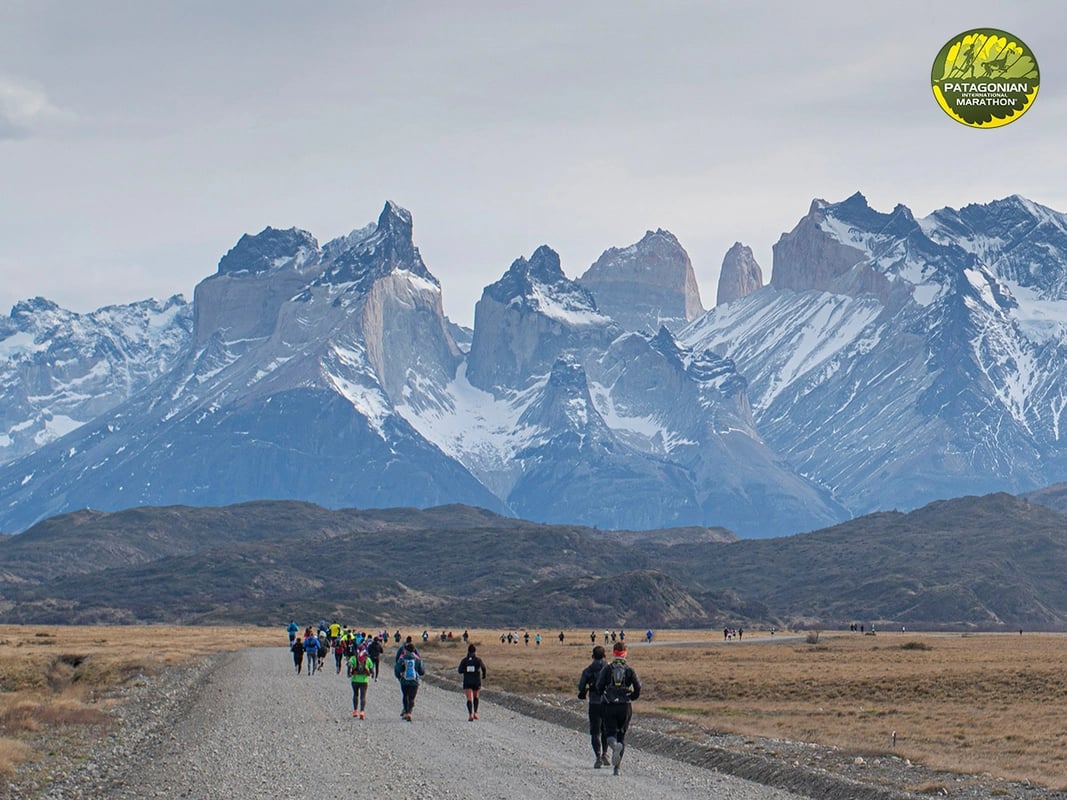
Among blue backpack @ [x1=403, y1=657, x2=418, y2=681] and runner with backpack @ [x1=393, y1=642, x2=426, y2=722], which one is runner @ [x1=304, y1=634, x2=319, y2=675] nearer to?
runner with backpack @ [x1=393, y1=642, x2=426, y2=722]

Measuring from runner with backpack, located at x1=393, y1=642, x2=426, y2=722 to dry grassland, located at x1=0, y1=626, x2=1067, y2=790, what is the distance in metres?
8.59

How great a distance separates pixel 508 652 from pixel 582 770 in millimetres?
79565

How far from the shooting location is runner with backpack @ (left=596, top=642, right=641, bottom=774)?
35406 mm

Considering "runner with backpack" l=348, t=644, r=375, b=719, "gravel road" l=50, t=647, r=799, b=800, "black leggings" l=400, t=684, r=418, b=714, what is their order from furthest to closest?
"runner with backpack" l=348, t=644, r=375, b=719 < "black leggings" l=400, t=684, r=418, b=714 < "gravel road" l=50, t=647, r=799, b=800

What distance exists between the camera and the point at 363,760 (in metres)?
36.9

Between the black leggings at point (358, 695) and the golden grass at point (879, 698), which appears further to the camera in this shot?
the black leggings at point (358, 695)

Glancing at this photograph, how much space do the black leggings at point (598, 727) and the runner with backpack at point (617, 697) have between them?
27 centimetres

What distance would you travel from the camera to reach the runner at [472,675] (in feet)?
155

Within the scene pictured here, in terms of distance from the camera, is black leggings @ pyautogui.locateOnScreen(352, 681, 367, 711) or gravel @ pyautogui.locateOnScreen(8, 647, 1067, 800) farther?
black leggings @ pyautogui.locateOnScreen(352, 681, 367, 711)

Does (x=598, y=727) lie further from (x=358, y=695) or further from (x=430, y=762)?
(x=358, y=695)

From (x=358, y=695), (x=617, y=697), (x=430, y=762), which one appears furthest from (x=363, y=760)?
(x=358, y=695)

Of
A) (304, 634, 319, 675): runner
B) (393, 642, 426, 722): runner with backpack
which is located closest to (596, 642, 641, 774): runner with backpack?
(393, 642, 426, 722): runner with backpack

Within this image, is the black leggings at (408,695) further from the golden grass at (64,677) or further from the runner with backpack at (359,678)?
the golden grass at (64,677)

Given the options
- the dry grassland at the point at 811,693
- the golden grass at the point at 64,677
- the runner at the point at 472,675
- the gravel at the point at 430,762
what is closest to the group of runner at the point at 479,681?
the runner at the point at 472,675
